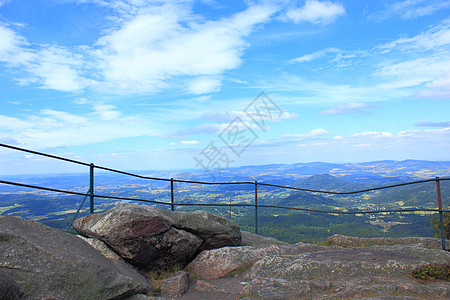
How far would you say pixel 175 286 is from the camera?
19.9 ft

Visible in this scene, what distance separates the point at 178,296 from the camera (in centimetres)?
593

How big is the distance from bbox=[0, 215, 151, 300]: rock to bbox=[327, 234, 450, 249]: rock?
5625mm

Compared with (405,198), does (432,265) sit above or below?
above

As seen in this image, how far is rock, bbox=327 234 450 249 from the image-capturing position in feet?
26.8

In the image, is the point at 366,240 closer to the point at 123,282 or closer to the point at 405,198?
the point at 123,282

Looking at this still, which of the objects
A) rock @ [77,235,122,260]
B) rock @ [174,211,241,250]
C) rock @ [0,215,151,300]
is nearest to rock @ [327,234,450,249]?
rock @ [174,211,241,250]

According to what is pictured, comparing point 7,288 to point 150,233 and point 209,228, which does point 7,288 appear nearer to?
point 150,233

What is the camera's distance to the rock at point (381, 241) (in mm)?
8172

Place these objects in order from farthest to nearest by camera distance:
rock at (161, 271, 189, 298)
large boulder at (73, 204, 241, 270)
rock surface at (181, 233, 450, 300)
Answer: large boulder at (73, 204, 241, 270) < rock at (161, 271, 189, 298) < rock surface at (181, 233, 450, 300)

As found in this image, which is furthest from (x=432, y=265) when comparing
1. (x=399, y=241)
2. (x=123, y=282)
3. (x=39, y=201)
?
(x=39, y=201)

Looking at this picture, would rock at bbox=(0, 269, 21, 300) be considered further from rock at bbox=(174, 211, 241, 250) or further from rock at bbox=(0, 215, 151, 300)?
rock at bbox=(174, 211, 241, 250)

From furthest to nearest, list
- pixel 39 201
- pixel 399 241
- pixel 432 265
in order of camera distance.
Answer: pixel 39 201
pixel 399 241
pixel 432 265

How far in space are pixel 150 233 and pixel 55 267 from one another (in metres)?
2.15

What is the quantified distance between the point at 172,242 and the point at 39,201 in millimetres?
33632
